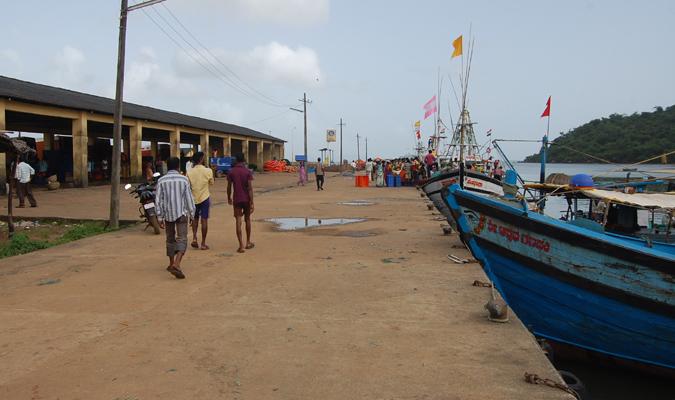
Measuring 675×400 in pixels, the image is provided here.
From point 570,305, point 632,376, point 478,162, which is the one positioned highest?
point 478,162

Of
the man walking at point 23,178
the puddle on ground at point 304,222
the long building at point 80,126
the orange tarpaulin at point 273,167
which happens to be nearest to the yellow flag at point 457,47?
the puddle on ground at point 304,222

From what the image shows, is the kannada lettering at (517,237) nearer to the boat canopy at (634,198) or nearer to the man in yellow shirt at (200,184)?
the boat canopy at (634,198)

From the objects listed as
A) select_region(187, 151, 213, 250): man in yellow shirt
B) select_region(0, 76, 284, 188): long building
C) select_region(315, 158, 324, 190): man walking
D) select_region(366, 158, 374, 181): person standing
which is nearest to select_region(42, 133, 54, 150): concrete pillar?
select_region(0, 76, 284, 188): long building

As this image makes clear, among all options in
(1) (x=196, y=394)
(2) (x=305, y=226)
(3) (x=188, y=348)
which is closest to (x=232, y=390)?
(1) (x=196, y=394)

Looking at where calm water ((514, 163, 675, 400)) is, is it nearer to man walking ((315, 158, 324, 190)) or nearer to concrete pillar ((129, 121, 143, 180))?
man walking ((315, 158, 324, 190))

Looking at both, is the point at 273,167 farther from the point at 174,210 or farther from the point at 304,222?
the point at 174,210

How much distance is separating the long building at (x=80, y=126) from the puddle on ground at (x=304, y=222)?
11253 mm

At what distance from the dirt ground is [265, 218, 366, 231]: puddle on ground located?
3491mm

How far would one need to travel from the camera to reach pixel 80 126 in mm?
22688

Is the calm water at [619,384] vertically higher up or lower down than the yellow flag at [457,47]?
lower down

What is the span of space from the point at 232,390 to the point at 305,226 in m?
8.71

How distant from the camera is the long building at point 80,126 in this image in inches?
798

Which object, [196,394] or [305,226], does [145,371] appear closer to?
[196,394]

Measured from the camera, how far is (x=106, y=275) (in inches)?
271
